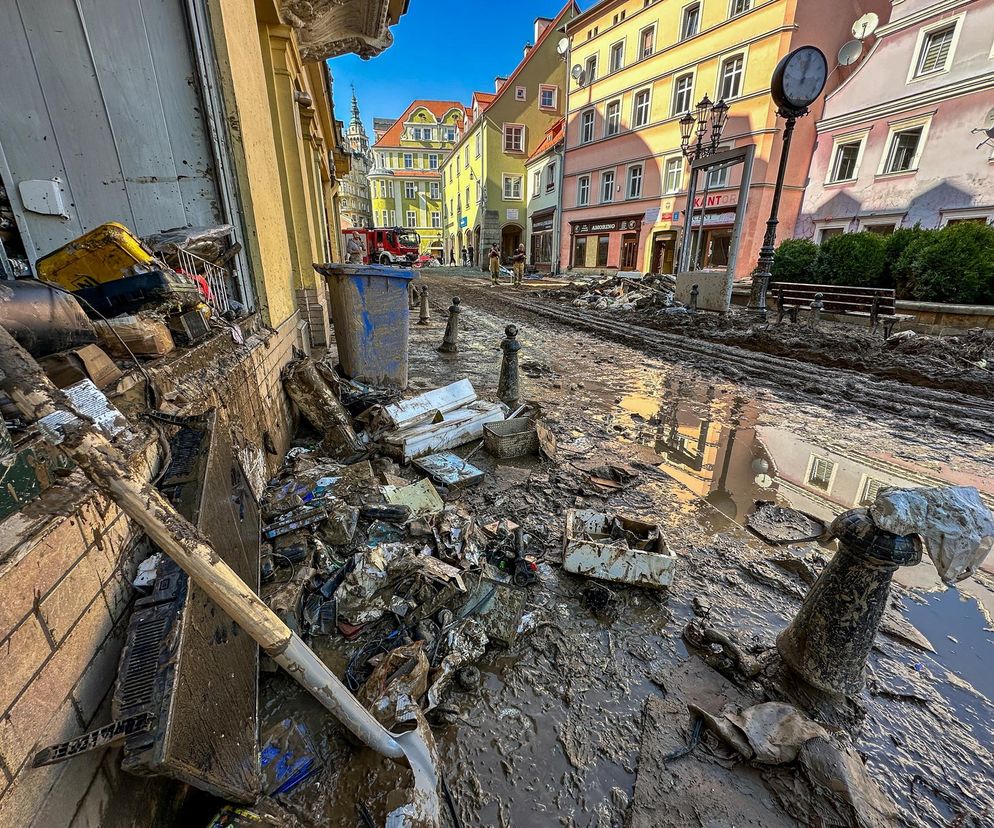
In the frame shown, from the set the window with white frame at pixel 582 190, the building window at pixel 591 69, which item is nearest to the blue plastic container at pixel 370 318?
the window with white frame at pixel 582 190

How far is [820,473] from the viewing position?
12.9 feet

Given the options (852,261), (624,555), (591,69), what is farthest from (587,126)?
(624,555)

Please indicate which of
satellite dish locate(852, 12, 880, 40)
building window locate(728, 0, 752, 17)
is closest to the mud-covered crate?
building window locate(728, 0, 752, 17)

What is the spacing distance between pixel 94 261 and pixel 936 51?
77.3 feet

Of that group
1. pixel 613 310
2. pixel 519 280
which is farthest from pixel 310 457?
pixel 519 280

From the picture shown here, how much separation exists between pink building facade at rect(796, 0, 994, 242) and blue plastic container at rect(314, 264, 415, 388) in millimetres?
18729

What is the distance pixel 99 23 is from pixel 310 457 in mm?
2995

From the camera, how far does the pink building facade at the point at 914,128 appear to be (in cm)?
1338

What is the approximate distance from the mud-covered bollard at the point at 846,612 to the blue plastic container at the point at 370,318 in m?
4.36

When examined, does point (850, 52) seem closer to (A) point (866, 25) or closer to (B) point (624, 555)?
(A) point (866, 25)

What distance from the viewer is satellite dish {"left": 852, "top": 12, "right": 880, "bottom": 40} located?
55.1 ft

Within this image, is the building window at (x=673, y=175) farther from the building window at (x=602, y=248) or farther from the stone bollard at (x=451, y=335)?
the stone bollard at (x=451, y=335)

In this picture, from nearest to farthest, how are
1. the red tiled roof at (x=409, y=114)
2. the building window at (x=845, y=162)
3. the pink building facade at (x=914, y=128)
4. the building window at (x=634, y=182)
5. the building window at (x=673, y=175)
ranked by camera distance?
the pink building facade at (x=914, y=128), the building window at (x=845, y=162), the building window at (x=673, y=175), the building window at (x=634, y=182), the red tiled roof at (x=409, y=114)

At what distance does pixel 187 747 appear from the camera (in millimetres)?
1043
